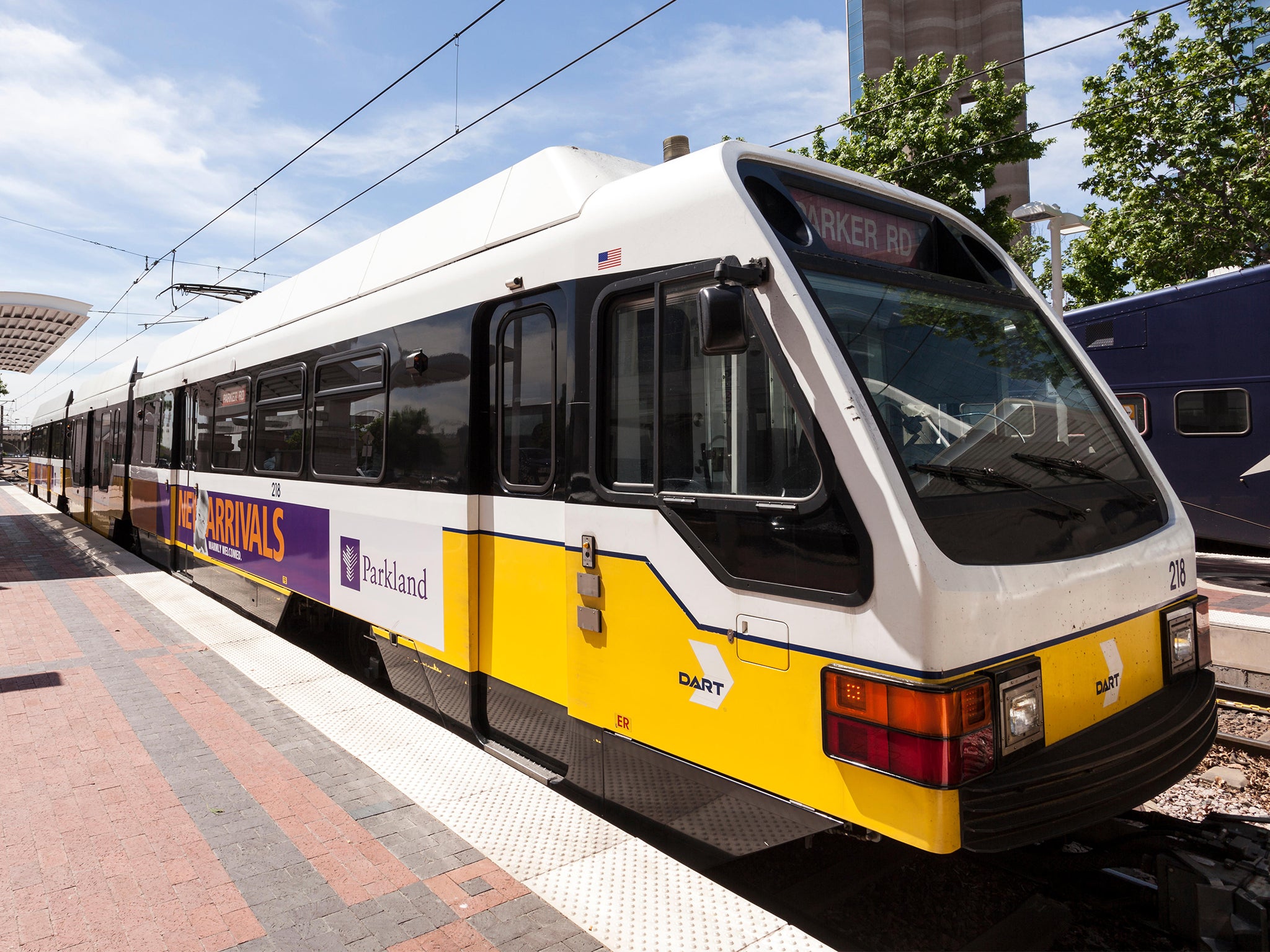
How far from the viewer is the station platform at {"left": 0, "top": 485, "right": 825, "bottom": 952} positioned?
2.89 meters

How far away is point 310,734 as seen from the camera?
4.86 m

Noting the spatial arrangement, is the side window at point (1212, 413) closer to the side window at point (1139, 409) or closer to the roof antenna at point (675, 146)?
the side window at point (1139, 409)

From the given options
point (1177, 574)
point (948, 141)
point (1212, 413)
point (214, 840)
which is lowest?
point (214, 840)

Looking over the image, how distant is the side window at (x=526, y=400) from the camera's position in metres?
4.08

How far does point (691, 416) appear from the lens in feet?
10.6

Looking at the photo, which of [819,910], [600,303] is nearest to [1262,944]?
[819,910]

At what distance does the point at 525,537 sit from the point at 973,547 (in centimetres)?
221

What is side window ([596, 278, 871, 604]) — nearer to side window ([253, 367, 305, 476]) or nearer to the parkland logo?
the parkland logo

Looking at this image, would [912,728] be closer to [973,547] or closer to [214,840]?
[973,547]

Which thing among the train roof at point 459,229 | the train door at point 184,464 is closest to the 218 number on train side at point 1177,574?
the train roof at point 459,229

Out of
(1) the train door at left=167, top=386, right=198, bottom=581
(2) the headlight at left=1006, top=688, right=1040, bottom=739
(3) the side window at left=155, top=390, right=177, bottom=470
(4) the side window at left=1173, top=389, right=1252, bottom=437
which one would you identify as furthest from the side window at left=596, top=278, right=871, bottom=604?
(4) the side window at left=1173, top=389, right=1252, bottom=437

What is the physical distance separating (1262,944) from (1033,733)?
2.86 feet

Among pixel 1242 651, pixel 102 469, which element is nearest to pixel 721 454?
pixel 1242 651

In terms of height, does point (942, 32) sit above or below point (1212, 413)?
above
